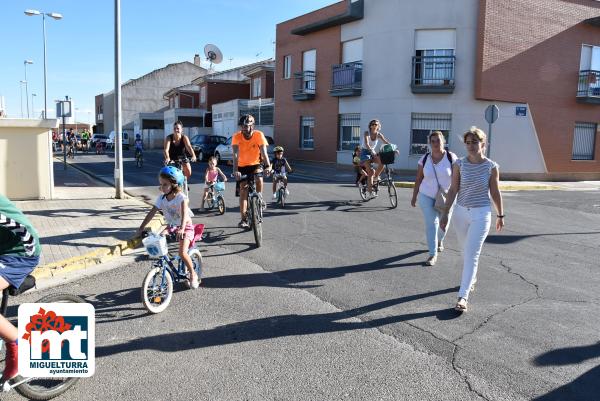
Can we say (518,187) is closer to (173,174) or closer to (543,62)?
(543,62)

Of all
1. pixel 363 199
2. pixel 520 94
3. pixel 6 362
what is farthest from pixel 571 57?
pixel 6 362

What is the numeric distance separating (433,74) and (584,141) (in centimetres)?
895

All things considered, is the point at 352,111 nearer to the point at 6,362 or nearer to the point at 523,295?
the point at 523,295

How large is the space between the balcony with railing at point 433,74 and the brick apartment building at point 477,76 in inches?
1.7

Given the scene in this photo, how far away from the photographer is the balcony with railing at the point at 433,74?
2203 centimetres

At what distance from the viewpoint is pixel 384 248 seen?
7.84 metres

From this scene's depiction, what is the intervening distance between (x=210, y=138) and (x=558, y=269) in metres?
26.0

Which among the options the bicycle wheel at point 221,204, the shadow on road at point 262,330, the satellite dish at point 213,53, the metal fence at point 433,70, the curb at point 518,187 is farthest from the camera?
the satellite dish at point 213,53

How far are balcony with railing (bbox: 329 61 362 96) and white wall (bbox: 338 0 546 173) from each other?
1.15 feet

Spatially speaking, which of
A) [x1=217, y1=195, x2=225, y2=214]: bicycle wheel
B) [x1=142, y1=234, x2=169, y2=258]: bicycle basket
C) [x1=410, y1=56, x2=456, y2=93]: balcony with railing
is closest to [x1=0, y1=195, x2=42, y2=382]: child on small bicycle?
[x1=142, y1=234, x2=169, y2=258]: bicycle basket

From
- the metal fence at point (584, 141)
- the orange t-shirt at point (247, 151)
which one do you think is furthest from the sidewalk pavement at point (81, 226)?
the metal fence at point (584, 141)

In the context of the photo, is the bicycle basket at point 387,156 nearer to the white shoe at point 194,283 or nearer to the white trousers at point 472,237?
the white trousers at point 472,237

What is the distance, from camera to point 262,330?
452 cm

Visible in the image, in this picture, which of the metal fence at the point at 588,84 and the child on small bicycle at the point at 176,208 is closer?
the child on small bicycle at the point at 176,208
